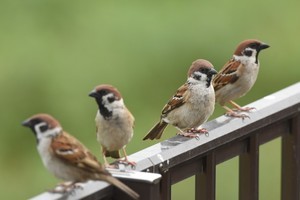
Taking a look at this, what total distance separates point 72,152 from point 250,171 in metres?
0.66

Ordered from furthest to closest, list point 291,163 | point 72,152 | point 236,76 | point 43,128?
point 236,76, point 291,163, point 72,152, point 43,128

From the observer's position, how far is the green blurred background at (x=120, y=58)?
8500mm

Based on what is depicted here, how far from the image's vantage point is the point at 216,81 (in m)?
6.27

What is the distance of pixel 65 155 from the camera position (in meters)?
3.94

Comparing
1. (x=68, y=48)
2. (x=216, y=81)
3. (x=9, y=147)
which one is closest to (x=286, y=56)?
(x=68, y=48)

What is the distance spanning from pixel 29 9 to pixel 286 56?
1.91 metres

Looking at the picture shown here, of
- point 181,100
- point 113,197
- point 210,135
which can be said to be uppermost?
point 181,100

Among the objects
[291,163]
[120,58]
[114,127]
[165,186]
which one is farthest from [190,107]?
[120,58]

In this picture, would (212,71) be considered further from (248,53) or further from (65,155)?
(65,155)

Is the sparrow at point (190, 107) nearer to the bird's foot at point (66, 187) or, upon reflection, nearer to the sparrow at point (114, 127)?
the sparrow at point (114, 127)

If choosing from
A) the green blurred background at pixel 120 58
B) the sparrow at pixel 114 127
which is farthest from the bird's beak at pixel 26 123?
the green blurred background at pixel 120 58

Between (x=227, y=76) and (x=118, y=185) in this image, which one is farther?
(x=227, y=76)

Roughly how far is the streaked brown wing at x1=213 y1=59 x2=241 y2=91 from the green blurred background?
184cm

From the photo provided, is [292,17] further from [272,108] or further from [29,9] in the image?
[272,108]
